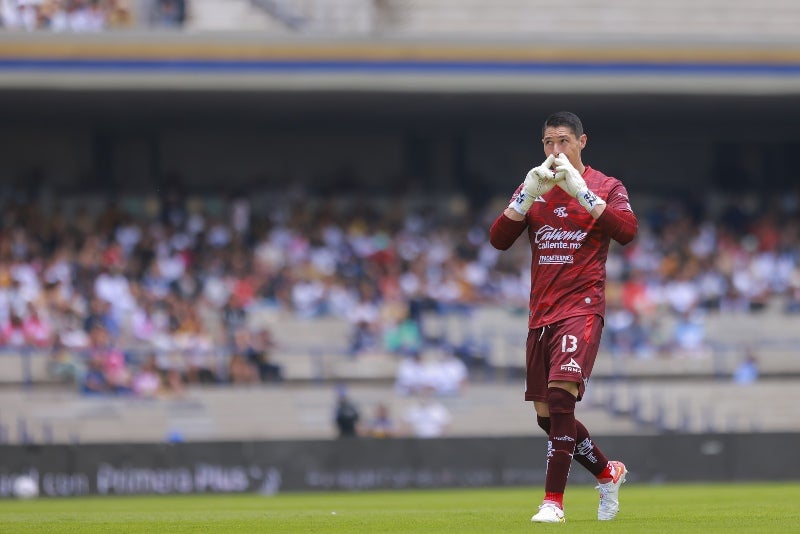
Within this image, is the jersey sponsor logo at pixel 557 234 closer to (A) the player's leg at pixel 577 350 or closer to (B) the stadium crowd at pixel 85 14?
(A) the player's leg at pixel 577 350

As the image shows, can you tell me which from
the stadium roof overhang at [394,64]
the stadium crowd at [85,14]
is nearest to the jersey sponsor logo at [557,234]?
the stadium roof overhang at [394,64]

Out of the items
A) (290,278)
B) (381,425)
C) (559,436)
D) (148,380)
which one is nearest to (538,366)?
(559,436)

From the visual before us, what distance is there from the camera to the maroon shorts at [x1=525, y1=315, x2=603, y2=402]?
9.21m

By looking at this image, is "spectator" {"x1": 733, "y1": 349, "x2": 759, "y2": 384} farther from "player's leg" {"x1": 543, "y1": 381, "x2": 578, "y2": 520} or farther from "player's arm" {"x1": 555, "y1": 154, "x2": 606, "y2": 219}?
"player's arm" {"x1": 555, "y1": 154, "x2": 606, "y2": 219}

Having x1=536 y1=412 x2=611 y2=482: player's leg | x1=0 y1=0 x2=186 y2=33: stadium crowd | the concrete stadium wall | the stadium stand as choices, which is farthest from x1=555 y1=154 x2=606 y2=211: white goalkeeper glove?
x1=0 y1=0 x2=186 y2=33: stadium crowd

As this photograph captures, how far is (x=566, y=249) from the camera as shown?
9.42 metres

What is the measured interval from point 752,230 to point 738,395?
6.34 m

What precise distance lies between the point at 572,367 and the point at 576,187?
1064 millimetres

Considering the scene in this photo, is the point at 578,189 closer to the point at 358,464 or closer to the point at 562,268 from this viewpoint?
the point at 562,268

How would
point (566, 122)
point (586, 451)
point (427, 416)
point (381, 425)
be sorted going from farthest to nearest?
point (427, 416)
point (381, 425)
point (586, 451)
point (566, 122)

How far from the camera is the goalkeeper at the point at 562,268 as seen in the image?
920 centimetres

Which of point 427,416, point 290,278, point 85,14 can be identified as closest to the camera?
point 427,416

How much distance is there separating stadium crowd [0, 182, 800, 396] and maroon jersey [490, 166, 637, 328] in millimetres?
15750

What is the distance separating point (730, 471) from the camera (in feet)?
72.8
